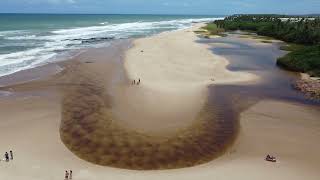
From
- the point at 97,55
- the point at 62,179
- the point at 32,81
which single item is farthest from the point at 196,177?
the point at 97,55

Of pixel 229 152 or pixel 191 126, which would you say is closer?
pixel 229 152

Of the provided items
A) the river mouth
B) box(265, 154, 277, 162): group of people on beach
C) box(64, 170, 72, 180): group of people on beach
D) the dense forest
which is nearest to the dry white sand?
the river mouth

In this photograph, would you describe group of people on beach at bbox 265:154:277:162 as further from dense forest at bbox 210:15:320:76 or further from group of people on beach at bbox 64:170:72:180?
dense forest at bbox 210:15:320:76

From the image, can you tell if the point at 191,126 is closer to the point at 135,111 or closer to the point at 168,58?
the point at 135,111

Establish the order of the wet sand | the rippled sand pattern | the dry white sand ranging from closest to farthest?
the wet sand < the rippled sand pattern < the dry white sand

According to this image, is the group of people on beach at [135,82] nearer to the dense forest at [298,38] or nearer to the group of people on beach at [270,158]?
the group of people on beach at [270,158]

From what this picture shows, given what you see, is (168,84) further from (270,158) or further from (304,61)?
(304,61)
